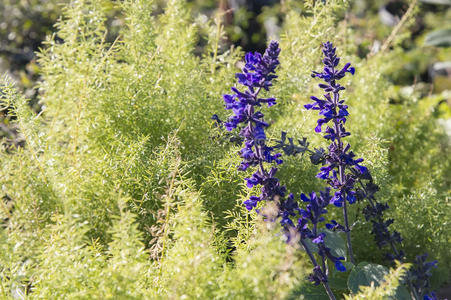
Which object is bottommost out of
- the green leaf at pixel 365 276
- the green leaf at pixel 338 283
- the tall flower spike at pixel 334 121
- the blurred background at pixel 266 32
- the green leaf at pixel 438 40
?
the blurred background at pixel 266 32

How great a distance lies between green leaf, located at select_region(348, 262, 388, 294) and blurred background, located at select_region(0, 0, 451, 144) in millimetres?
1122

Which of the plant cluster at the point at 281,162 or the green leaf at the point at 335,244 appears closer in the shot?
the plant cluster at the point at 281,162

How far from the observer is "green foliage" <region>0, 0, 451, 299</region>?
90 cm

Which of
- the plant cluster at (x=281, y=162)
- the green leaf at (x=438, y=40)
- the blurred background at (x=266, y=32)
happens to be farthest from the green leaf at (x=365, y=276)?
the green leaf at (x=438, y=40)

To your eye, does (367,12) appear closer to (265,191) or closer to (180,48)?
(180,48)

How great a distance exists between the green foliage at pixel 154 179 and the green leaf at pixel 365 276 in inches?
3.4

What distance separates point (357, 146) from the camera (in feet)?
5.53

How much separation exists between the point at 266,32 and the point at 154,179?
299 centimetres

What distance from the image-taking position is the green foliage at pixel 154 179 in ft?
2.95

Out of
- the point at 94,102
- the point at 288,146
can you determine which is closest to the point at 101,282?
the point at 288,146

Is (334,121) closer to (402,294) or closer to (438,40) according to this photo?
(402,294)

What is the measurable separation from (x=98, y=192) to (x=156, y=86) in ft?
1.34

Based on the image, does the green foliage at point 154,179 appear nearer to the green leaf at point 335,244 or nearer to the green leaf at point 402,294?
the green leaf at point 335,244

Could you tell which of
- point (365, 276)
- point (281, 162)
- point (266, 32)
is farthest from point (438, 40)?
point (281, 162)
